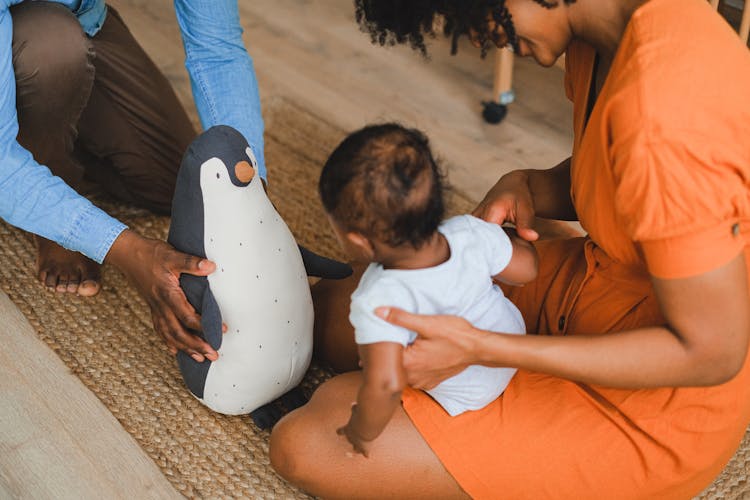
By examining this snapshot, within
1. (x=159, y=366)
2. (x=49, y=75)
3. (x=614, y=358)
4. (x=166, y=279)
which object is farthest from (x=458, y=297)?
(x=49, y=75)

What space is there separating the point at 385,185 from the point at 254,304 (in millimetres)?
327

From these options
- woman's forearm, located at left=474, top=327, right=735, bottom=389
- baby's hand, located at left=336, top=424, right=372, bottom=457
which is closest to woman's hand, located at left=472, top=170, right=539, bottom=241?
woman's forearm, located at left=474, top=327, right=735, bottom=389

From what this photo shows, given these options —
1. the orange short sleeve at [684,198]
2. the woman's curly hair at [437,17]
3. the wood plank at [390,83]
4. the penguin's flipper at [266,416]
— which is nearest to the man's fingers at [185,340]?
the penguin's flipper at [266,416]

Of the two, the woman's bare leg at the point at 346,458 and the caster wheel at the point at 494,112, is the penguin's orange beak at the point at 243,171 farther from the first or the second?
the caster wheel at the point at 494,112

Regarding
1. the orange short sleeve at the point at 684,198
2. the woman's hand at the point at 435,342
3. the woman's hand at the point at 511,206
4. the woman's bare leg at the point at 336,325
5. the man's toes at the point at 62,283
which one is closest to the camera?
the orange short sleeve at the point at 684,198

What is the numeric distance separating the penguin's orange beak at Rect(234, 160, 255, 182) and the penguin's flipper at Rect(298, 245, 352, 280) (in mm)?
202

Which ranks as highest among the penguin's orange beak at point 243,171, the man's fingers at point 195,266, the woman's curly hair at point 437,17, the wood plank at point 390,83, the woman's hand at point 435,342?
the woman's curly hair at point 437,17

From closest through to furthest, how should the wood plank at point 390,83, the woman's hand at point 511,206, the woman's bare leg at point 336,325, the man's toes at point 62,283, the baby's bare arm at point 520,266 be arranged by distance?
the baby's bare arm at point 520,266 < the woman's hand at point 511,206 < the woman's bare leg at point 336,325 < the man's toes at point 62,283 < the wood plank at point 390,83

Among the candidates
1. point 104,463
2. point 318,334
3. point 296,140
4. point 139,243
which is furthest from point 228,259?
point 296,140

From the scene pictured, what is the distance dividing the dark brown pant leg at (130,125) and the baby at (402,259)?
0.69 metres

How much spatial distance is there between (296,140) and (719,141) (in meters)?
1.12

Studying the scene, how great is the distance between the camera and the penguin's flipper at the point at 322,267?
1208mm

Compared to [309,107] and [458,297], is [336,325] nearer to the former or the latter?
[458,297]

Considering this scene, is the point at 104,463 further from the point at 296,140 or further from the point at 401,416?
the point at 296,140
